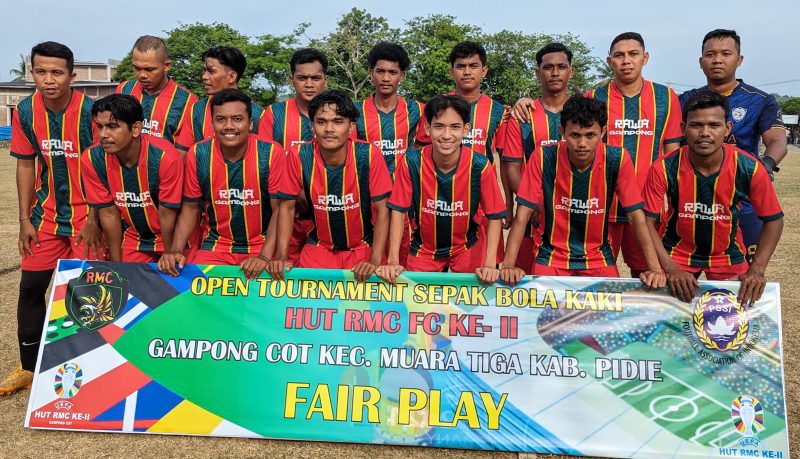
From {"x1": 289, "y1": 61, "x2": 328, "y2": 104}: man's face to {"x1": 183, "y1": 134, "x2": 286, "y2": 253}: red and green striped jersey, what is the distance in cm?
86

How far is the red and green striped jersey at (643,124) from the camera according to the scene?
4637 mm

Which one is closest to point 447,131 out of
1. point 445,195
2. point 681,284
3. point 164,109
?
point 445,195

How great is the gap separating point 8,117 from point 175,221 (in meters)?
69.3

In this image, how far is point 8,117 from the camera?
6159 centimetres

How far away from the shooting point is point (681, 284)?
11.9 ft

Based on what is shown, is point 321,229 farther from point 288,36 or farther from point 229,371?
point 288,36


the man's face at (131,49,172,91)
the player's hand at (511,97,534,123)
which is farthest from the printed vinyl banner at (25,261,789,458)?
the man's face at (131,49,172,91)

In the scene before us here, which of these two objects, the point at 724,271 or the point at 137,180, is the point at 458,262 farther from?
the point at 137,180

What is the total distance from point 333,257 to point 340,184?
563mm

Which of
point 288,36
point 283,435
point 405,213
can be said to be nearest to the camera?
point 283,435

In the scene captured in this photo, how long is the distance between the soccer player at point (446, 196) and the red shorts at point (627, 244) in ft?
3.02

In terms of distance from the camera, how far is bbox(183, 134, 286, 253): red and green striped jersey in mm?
4398

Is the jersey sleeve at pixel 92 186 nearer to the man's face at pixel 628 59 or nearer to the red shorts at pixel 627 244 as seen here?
the red shorts at pixel 627 244

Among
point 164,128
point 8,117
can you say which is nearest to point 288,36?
point 8,117
